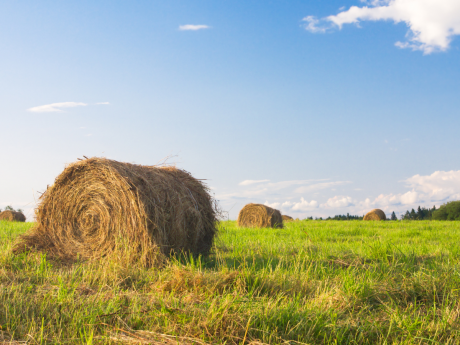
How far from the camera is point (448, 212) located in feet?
153

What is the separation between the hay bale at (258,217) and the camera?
15.5 metres

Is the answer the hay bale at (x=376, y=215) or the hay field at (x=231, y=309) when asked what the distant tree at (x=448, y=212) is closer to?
the hay bale at (x=376, y=215)

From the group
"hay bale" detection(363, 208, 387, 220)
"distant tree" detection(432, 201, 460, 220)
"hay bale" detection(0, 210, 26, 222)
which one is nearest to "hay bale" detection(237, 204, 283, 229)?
"hay bale" detection(363, 208, 387, 220)

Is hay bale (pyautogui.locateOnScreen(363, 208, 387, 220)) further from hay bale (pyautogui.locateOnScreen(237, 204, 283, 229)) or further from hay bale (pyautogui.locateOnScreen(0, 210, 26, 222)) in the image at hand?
hay bale (pyautogui.locateOnScreen(0, 210, 26, 222))

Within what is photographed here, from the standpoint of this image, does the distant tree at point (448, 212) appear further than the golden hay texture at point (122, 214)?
Yes

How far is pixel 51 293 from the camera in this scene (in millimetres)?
3881

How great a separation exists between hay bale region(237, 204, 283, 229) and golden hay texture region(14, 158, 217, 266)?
8289 mm

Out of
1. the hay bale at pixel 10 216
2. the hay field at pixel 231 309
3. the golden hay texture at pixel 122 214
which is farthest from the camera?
the hay bale at pixel 10 216

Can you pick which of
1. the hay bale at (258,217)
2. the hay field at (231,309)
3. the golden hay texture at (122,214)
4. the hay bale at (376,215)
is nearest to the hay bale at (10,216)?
the hay bale at (258,217)

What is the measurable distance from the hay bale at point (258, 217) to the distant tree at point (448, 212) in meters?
38.7

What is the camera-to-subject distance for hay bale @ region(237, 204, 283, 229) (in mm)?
15484

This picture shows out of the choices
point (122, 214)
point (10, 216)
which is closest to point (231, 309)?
point (122, 214)

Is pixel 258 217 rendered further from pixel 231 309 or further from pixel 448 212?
pixel 448 212

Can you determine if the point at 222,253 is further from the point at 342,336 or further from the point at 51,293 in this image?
the point at 342,336
